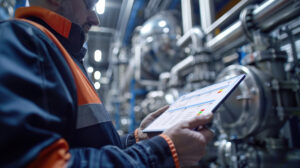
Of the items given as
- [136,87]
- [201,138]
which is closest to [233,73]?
[201,138]

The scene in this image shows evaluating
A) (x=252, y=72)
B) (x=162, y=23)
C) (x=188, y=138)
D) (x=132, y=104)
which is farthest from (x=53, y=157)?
(x=132, y=104)

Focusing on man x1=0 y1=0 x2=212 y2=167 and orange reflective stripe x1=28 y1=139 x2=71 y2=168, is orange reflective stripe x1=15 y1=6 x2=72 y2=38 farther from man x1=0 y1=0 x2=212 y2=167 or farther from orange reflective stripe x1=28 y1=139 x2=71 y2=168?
orange reflective stripe x1=28 y1=139 x2=71 y2=168

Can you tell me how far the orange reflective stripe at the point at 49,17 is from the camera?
1.51 feet

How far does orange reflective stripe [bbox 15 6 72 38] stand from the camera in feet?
1.51

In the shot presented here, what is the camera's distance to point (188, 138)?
38 centimetres

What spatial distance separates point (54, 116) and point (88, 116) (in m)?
0.10

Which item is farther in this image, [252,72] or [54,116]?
[252,72]

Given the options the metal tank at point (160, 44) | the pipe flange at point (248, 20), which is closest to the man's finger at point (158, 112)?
the pipe flange at point (248, 20)

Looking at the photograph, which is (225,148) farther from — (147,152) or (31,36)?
(31,36)

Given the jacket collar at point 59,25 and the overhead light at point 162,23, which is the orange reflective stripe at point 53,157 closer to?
the jacket collar at point 59,25

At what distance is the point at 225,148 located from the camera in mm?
982

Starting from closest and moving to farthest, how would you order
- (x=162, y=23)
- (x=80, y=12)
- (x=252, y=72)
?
(x=80, y=12) → (x=252, y=72) → (x=162, y=23)

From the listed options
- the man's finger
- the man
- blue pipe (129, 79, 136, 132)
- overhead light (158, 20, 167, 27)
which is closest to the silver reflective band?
the man

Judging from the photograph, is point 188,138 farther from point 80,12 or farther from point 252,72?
point 252,72
